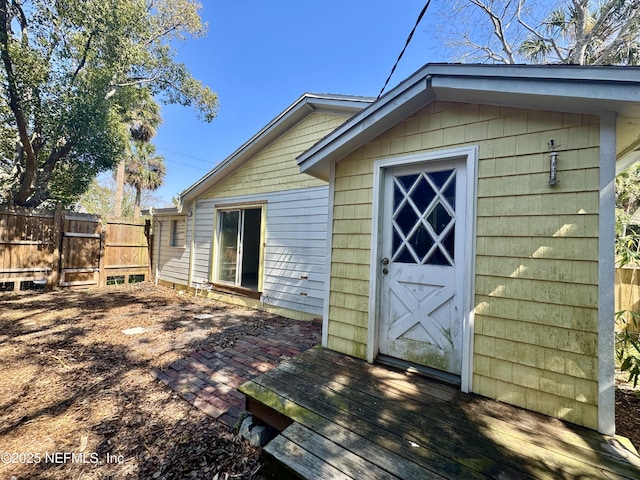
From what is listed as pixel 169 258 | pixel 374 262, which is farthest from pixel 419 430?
pixel 169 258

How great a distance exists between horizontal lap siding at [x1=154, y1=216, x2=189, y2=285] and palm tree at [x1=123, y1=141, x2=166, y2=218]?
331 inches

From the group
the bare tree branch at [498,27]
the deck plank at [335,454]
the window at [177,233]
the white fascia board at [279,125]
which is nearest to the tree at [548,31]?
the bare tree branch at [498,27]

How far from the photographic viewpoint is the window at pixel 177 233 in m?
8.77

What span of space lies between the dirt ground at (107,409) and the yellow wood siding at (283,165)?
10.3ft

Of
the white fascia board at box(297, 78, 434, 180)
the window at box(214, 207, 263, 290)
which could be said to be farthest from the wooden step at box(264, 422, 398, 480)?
the window at box(214, 207, 263, 290)

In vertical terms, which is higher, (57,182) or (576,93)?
(57,182)

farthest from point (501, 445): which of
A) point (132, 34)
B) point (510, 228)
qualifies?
point (132, 34)

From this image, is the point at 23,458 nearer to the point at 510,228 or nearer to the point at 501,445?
the point at 501,445

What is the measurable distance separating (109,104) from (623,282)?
1191 cm

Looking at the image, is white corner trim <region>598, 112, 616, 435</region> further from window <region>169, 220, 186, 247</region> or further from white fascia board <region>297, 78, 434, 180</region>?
window <region>169, 220, 186, 247</region>

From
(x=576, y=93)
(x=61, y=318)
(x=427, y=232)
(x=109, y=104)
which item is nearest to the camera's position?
(x=576, y=93)

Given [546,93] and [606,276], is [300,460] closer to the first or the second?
[606,276]

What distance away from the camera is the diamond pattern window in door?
2.63 metres

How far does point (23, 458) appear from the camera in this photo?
2113 millimetres
